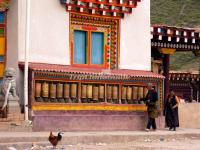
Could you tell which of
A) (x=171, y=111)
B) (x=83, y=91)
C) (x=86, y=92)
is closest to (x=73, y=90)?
(x=83, y=91)

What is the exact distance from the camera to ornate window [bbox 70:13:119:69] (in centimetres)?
2105

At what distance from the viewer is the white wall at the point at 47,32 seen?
19469 millimetres

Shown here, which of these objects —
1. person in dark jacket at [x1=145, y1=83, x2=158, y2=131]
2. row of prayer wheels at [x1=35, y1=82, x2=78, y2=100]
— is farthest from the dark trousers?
row of prayer wheels at [x1=35, y1=82, x2=78, y2=100]

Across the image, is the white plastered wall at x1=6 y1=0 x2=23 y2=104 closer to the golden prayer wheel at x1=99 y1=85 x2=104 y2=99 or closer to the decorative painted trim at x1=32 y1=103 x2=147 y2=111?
the decorative painted trim at x1=32 y1=103 x2=147 y2=111

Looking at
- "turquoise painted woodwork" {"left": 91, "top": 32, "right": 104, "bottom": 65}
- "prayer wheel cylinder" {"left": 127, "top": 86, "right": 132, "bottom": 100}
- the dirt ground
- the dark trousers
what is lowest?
the dirt ground

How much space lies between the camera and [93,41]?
21.7 meters

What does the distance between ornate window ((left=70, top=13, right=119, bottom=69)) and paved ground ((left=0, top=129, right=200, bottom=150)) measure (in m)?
3.26

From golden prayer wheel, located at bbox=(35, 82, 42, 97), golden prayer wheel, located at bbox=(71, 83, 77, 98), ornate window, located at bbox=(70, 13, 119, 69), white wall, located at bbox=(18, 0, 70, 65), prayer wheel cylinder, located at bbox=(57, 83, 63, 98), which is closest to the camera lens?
golden prayer wheel, located at bbox=(35, 82, 42, 97)

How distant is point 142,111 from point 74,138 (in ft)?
17.2

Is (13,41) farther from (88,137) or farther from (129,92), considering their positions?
(129,92)

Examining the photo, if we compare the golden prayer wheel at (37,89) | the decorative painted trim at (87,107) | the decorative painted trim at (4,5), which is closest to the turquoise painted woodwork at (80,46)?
the decorative painted trim at (87,107)

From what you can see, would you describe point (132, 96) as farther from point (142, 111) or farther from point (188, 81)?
point (188, 81)

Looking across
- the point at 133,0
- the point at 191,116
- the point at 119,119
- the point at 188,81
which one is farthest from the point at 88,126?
the point at 188,81

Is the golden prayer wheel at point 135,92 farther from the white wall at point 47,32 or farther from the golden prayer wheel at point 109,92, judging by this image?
the white wall at point 47,32
